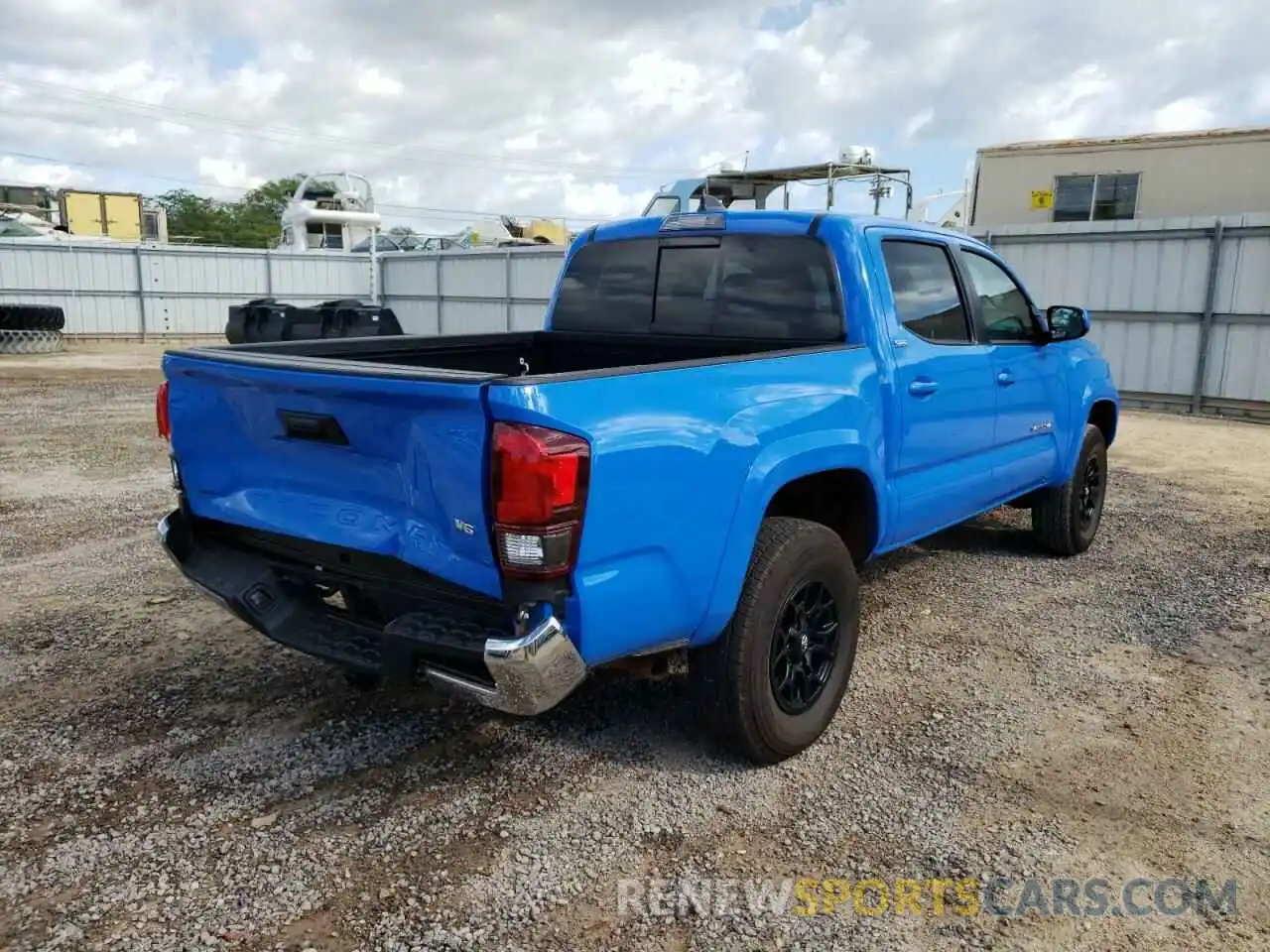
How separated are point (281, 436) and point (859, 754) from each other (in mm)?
2239

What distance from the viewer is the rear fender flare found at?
3.02 meters

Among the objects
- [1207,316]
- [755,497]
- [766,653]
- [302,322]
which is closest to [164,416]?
[755,497]

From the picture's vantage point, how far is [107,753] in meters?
3.43

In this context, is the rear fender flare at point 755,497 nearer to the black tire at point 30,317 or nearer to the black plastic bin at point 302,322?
the black plastic bin at point 302,322

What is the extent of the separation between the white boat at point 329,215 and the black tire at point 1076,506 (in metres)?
24.8

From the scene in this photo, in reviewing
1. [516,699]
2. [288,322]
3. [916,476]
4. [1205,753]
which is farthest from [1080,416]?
[288,322]

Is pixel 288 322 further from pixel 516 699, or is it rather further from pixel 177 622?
pixel 516 699

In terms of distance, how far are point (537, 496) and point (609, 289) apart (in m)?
2.36

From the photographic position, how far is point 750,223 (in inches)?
164

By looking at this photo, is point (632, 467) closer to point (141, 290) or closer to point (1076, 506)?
point (1076, 506)

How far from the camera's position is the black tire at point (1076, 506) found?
19.1 ft

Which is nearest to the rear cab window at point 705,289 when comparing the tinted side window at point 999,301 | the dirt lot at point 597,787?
the tinted side window at point 999,301

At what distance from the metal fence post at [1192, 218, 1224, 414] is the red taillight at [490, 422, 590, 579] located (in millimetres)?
12440

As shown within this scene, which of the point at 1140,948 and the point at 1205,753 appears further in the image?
the point at 1205,753
